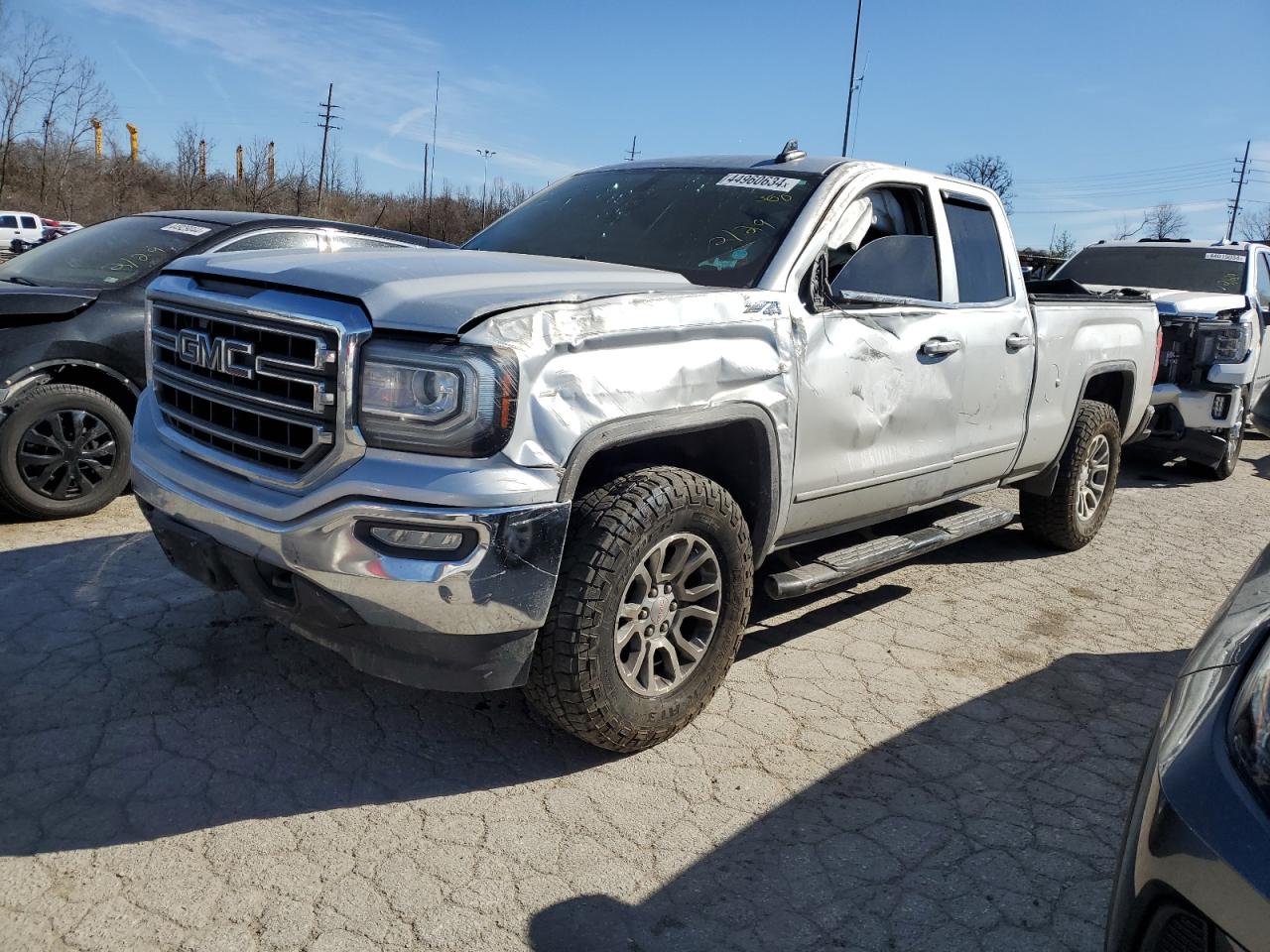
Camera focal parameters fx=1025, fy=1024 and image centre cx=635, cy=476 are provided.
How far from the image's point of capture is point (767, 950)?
2479 millimetres

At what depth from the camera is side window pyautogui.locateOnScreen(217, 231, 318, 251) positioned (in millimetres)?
6043

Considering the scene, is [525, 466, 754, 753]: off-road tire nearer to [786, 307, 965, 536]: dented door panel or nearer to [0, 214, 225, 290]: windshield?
[786, 307, 965, 536]: dented door panel

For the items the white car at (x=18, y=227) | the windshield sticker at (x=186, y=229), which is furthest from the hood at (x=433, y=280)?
the white car at (x=18, y=227)

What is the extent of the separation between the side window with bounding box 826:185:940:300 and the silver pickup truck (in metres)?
0.01

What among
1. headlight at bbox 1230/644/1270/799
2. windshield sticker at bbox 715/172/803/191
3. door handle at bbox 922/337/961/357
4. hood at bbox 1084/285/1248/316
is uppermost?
windshield sticker at bbox 715/172/803/191

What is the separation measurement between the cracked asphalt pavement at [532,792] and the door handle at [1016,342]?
136 centimetres

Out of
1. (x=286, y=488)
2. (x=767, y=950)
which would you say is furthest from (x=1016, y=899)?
(x=286, y=488)

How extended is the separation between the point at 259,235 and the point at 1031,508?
4871 mm

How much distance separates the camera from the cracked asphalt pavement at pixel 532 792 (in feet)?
8.39

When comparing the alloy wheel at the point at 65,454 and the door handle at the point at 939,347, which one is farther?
the alloy wheel at the point at 65,454

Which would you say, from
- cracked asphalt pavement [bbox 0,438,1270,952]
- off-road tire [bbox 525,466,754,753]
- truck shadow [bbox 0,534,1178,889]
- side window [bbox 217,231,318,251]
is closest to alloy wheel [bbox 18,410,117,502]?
cracked asphalt pavement [bbox 0,438,1270,952]

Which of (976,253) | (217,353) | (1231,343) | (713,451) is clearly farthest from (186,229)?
(1231,343)

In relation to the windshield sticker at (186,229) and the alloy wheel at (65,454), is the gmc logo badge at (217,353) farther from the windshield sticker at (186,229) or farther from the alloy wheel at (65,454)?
the windshield sticker at (186,229)

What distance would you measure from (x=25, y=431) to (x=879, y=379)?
4193mm
